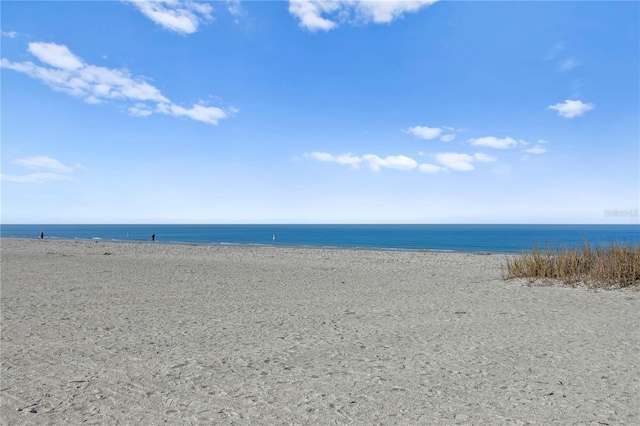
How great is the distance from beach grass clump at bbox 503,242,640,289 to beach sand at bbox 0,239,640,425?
1644 millimetres

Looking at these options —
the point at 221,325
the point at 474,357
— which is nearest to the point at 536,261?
the point at 474,357

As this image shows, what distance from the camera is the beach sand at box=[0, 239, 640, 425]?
161 inches

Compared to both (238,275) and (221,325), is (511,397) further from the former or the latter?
(238,275)

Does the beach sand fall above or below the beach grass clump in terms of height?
below

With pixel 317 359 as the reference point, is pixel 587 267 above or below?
above

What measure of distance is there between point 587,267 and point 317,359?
40.4 feet

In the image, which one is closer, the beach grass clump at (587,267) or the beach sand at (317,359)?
the beach sand at (317,359)

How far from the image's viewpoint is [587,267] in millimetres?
14188

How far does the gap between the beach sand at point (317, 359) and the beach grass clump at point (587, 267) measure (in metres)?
1.64

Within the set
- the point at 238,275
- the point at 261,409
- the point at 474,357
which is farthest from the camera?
the point at 238,275

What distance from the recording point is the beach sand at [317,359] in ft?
13.4

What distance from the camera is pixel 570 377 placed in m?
5.02

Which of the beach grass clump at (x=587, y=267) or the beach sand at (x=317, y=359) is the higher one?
the beach grass clump at (x=587, y=267)

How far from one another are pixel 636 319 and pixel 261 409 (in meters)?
8.02
